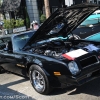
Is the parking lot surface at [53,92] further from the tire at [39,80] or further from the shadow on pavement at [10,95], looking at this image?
the tire at [39,80]

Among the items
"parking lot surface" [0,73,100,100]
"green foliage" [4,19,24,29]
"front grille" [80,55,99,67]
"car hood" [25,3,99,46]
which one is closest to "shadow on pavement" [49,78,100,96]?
"parking lot surface" [0,73,100,100]

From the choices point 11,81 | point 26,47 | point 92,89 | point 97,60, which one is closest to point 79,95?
point 92,89

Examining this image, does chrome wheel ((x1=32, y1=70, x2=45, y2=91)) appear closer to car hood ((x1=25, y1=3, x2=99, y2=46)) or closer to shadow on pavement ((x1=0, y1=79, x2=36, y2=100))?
shadow on pavement ((x1=0, y1=79, x2=36, y2=100))

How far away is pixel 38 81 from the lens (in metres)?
5.02

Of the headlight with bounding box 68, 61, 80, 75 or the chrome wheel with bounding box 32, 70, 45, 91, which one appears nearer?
the headlight with bounding box 68, 61, 80, 75

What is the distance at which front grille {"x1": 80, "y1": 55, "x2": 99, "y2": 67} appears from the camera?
4477mm

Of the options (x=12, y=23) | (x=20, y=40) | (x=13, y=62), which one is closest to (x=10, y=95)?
(x=13, y=62)

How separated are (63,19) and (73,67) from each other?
5.61ft

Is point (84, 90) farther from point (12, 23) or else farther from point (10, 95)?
point (12, 23)

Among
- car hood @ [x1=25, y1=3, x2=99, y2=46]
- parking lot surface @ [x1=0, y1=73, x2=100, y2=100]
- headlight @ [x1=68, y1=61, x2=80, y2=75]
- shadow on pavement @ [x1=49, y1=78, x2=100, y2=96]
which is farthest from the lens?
car hood @ [x1=25, y1=3, x2=99, y2=46]

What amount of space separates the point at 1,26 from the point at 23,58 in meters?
12.2

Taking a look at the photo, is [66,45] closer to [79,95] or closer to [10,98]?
[79,95]

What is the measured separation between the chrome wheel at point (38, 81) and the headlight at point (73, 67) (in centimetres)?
73

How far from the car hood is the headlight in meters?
1.52
